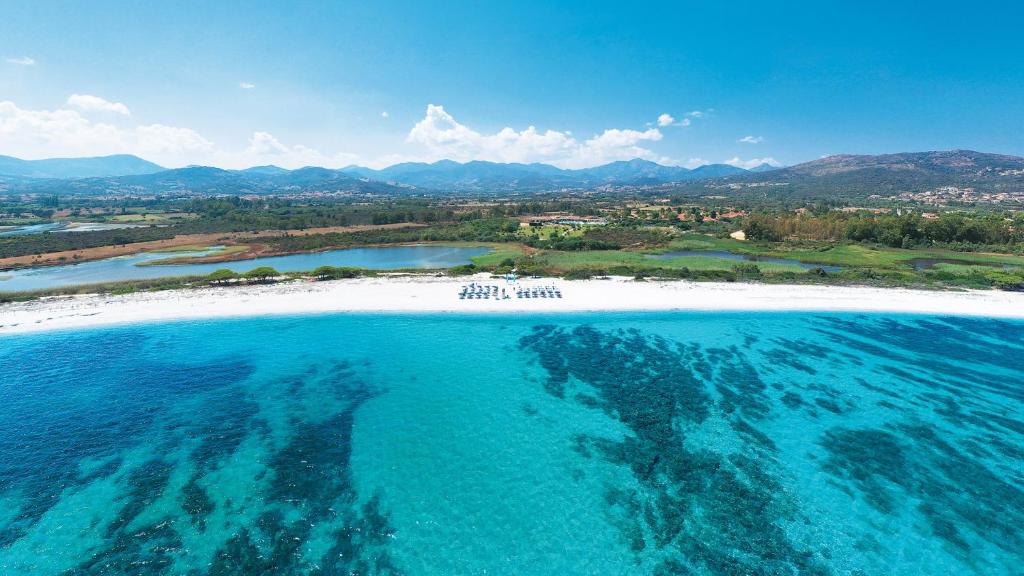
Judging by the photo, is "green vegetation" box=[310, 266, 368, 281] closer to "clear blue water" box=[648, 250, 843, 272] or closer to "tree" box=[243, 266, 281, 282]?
"tree" box=[243, 266, 281, 282]

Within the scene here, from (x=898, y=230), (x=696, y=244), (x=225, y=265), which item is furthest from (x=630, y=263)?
(x=225, y=265)

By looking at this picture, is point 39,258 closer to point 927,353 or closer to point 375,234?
point 375,234

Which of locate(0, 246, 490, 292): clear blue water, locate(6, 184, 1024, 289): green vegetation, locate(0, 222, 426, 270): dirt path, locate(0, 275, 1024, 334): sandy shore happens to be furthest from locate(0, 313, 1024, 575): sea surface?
locate(0, 222, 426, 270): dirt path

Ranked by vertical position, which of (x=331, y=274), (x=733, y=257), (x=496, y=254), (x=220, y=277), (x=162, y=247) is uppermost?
(x=733, y=257)

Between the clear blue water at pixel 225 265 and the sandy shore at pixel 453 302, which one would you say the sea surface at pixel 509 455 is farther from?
the clear blue water at pixel 225 265

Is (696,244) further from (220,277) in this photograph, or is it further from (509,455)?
(220,277)

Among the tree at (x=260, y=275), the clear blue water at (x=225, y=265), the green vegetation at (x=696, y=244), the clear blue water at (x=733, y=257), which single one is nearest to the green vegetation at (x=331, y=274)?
the green vegetation at (x=696, y=244)
